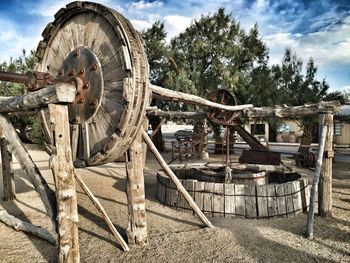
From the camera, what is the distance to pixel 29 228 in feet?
17.5

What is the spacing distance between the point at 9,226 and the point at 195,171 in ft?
16.4

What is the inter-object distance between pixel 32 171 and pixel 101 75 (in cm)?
164

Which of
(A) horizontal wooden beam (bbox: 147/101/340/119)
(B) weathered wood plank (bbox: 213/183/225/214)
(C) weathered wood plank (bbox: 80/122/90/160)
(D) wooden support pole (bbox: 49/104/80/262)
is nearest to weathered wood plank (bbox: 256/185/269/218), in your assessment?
(B) weathered wood plank (bbox: 213/183/225/214)

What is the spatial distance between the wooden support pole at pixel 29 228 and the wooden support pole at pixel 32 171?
121cm

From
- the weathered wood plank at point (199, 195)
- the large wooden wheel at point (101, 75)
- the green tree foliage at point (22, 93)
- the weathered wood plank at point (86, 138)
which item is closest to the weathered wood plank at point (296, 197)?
the weathered wood plank at point (199, 195)

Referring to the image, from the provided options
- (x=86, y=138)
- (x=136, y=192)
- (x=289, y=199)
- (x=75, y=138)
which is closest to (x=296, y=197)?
(x=289, y=199)

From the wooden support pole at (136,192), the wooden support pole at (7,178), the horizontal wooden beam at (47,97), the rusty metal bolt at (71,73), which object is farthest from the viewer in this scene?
the wooden support pole at (7,178)

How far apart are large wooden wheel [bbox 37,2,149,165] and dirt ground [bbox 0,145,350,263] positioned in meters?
1.85

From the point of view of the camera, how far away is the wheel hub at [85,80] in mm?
3781

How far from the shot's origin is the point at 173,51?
58.6 feet

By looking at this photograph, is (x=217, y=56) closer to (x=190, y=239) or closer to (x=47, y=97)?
(x=190, y=239)

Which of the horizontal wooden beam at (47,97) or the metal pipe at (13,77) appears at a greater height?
the metal pipe at (13,77)

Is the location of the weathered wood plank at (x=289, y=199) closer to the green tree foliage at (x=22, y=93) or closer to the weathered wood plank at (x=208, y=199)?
the weathered wood plank at (x=208, y=199)

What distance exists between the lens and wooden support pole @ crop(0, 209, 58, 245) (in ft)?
16.2
